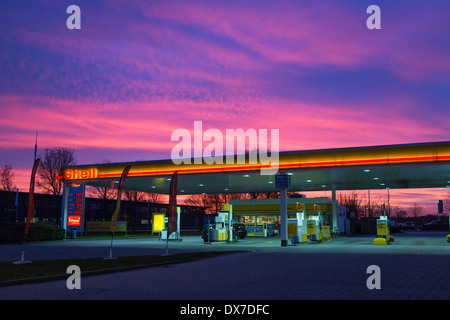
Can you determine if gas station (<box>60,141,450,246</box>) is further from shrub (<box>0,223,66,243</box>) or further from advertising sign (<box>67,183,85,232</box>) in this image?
shrub (<box>0,223,66,243</box>)

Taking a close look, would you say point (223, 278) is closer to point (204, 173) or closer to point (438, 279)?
point (438, 279)

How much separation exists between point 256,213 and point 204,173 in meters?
23.8

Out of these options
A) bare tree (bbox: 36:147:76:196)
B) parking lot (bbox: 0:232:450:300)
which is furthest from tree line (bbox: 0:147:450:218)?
parking lot (bbox: 0:232:450:300)

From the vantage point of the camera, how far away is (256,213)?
54344 mm

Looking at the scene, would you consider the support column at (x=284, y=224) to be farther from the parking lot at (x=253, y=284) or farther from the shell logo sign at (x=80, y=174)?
the shell logo sign at (x=80, y=174)

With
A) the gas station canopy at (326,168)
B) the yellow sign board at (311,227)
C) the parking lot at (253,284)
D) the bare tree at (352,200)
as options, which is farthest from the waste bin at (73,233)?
the bare tree at (352,200)

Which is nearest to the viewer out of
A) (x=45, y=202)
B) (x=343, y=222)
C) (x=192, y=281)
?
(x=192, y=281)

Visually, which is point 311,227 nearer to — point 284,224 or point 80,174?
point 284,224

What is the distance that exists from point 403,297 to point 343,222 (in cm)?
4584

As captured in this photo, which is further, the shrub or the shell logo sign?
the shell logo sign
